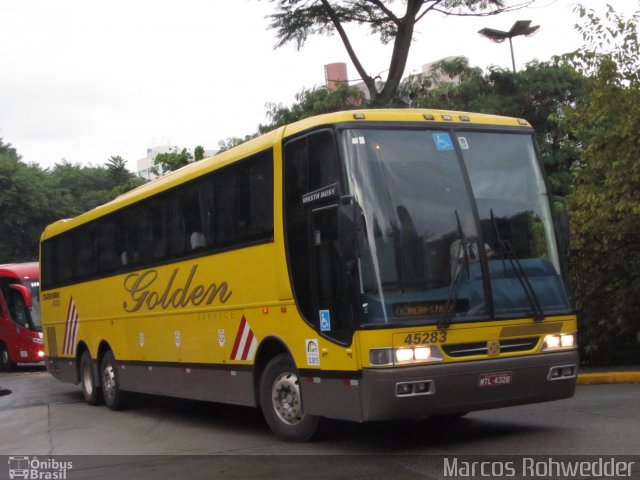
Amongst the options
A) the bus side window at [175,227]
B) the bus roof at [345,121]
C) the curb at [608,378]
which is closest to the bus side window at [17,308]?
the bus side window at [175,227]

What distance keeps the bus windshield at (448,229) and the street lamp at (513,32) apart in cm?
1789

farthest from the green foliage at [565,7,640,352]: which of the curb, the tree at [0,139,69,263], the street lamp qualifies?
the tree at [0,139,69,263]

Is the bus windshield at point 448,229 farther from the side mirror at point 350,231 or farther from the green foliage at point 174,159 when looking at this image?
the green foliage at point 174,159

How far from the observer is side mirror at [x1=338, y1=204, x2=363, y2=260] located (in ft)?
26.9

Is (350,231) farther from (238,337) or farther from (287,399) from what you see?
(238,337)

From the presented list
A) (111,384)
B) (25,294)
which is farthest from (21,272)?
(111,384)

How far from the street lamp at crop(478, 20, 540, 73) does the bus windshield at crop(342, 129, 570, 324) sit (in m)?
17.9

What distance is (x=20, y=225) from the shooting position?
43.7 metres

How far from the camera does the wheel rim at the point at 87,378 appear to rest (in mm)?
16125

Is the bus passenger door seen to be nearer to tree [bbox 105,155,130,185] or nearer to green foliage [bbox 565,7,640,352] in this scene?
green foliage [bbox 565,7,640,352]

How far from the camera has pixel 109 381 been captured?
15.3m

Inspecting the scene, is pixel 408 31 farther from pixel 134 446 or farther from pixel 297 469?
pixel 297 469

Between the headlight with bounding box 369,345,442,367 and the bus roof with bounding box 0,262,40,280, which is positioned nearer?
the headlight with bounding box 369,345,442,367

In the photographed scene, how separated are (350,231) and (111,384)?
27.5ft
